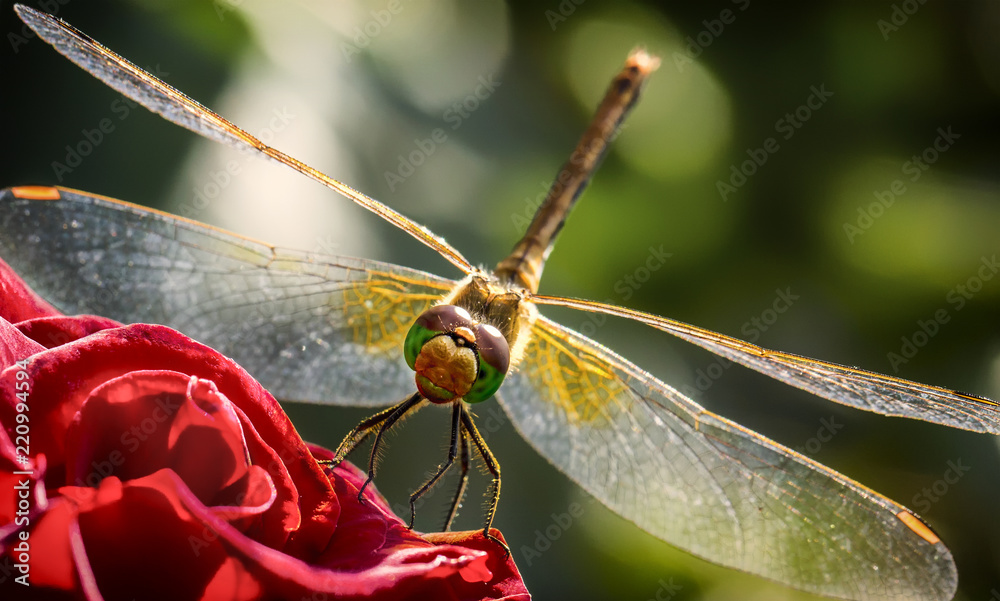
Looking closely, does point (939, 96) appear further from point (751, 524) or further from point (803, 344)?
point (751, 524)

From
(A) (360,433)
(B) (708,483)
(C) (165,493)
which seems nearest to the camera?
(C) (165,493)

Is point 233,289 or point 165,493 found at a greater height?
point 165,493

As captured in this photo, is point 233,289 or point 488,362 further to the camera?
point 233,289

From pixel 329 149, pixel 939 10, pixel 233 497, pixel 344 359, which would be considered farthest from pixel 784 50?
pixel 233 497

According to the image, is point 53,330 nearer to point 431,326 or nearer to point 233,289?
point 431,326

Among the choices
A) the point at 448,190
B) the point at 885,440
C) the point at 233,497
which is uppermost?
the point at 885,440

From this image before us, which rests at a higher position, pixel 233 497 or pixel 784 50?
pixel 784 50

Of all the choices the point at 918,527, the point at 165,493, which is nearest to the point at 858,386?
the point at 918,527

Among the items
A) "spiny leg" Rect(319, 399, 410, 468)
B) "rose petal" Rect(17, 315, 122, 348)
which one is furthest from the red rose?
"spiny leg" Rect(319, 399, 410, 468)
